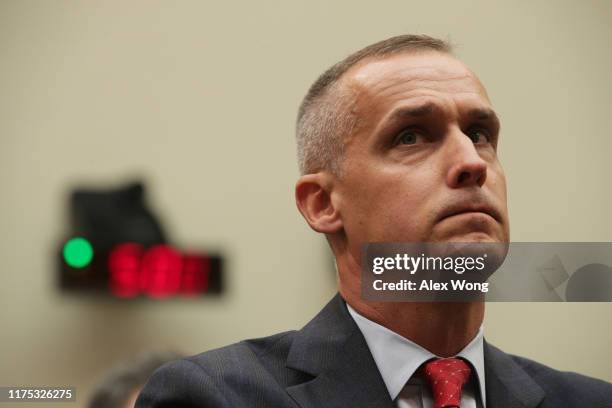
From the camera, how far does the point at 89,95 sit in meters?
4.20

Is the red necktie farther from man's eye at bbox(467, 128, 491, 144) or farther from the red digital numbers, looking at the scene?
the red digital numbers

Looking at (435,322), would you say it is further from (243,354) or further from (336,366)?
(243,354)

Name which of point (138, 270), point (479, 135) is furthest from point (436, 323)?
point (138, 270)

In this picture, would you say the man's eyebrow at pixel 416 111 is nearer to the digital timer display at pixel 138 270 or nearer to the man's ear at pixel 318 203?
the man's ear at pixel 318 203

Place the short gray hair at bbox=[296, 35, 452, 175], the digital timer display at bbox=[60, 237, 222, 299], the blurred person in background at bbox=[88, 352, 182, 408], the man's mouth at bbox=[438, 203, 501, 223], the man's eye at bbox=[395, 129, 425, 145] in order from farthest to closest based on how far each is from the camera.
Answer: the digital timer display at bbox=[60, 237, 222, 299] → the blurred person in background at bbox=[88, 352, 182, 408] → the short gray hair at bbox=[296, 35, 452, 175] → the man's eye at bbox=[395, 129, 425, 145] → the man's mouth at bbox=[438, 203, 501, 223]

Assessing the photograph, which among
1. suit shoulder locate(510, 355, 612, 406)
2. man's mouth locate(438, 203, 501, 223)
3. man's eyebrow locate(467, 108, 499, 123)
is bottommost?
suit shoulder locate(510, 355, 612, 406)

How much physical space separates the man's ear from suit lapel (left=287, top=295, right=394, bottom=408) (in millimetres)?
221

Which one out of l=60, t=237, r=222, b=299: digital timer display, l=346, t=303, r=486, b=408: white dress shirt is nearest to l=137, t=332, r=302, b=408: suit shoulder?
l=346, t=303, r=486, b=408: white dress shirt

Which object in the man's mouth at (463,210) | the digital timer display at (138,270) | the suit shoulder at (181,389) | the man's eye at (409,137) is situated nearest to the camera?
the suit shoulder at (181,389)

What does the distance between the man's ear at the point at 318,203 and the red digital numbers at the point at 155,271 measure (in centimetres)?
Answer: 188

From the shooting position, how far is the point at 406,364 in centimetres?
192

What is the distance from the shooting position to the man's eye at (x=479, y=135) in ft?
6.81

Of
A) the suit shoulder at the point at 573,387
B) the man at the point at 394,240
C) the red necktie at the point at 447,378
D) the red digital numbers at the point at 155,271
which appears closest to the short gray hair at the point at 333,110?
the man at the point at 394,240

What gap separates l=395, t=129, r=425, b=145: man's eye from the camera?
6.59 ft
